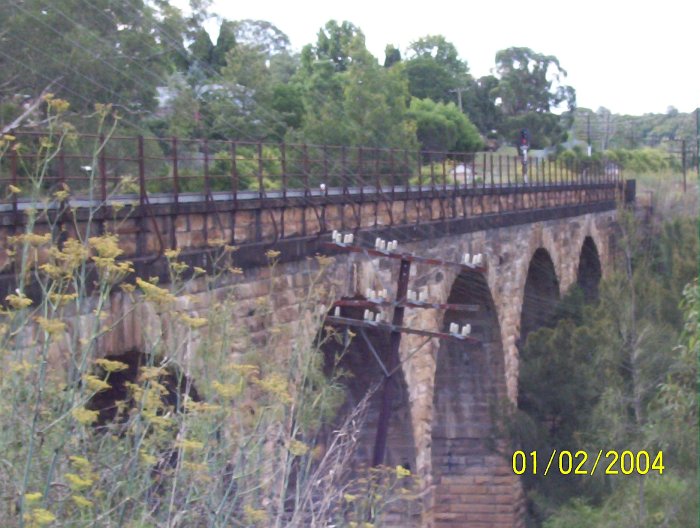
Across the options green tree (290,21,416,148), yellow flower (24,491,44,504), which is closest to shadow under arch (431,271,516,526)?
green tree (290,21,416,148)

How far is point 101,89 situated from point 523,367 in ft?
26.0

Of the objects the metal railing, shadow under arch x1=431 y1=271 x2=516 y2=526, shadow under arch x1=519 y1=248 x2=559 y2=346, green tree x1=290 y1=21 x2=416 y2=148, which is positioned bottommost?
shadow under arch x1=431 y1=271 x2=516 y2=526

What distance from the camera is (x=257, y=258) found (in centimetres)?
819

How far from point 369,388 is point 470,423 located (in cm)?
523

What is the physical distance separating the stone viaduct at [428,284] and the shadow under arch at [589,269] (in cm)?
271

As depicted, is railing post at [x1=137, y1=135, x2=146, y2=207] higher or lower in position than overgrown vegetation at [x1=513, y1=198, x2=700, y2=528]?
higher

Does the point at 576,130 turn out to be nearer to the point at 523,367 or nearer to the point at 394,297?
the point at 523,367

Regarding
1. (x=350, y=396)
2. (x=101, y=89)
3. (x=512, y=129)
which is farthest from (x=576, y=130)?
(x=350, y=396)

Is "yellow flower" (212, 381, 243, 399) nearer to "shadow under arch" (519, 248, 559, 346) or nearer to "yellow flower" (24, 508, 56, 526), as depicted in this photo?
"yellow flower" (24, 508, 56, 526)

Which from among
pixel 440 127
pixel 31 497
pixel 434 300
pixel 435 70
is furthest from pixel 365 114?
pixel 31 497

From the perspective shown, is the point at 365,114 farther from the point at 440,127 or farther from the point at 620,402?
the point at 620,402

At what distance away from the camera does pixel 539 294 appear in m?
20.5

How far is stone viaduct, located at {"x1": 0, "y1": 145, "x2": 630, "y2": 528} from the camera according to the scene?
7.50 metres

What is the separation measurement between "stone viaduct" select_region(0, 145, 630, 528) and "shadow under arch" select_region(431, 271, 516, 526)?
19 millimetres
